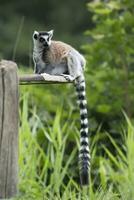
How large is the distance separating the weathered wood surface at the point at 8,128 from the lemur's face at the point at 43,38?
3.11ft

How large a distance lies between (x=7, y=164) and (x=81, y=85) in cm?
78

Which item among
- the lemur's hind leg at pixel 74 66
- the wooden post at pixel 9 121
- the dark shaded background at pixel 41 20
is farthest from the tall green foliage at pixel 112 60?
the dark shaded background at pixel 41 20

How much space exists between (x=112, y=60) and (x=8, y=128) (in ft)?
12.0

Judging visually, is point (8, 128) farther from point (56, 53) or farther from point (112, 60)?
point (112, 60)

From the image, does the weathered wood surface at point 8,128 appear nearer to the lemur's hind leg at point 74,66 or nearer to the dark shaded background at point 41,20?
the lemur's hind leg at point 74,66

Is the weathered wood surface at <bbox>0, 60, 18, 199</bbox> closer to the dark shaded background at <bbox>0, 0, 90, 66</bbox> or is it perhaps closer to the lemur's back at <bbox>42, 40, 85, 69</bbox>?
the lemur's back at <bbox>42, 40, 85, 69</bbox>

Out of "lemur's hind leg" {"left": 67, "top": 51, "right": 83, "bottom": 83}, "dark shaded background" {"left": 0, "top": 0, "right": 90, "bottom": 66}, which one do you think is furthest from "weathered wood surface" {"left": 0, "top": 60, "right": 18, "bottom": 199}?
"dark shaded background" {"left": 0, "top": 0, "right": 90, "bottom": 66}

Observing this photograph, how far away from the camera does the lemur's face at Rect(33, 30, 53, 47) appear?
5305mm

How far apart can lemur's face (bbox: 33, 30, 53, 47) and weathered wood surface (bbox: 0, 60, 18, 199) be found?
3.11 ft

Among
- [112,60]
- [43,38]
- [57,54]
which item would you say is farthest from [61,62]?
[112,60]

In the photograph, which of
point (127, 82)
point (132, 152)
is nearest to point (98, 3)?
point (127, 82)

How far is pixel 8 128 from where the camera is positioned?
173 inches

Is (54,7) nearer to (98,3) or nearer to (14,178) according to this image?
(98,3)

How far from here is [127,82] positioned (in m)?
7.79
